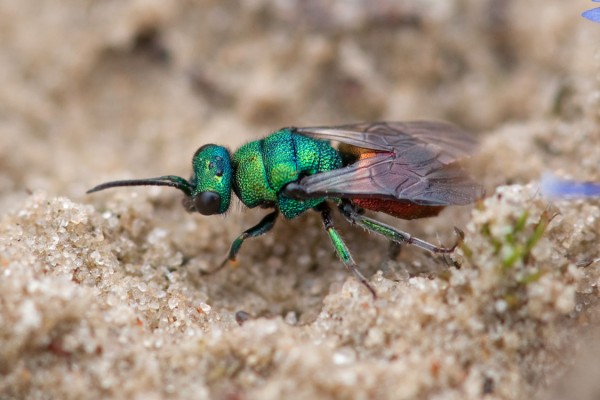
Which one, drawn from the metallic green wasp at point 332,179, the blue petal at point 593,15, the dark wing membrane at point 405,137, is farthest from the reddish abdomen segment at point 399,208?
the blue petal at point 593,15

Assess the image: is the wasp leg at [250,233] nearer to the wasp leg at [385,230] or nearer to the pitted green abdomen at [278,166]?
the pitted green abdomen at [278,166]

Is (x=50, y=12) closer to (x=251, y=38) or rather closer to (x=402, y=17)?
(x=251, y=38)

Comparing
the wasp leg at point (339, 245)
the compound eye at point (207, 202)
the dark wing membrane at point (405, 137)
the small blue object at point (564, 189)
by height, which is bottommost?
the small blue object at point (564, 189)

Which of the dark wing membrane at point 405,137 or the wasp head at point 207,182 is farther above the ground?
the dark wing membrane at point 405,137

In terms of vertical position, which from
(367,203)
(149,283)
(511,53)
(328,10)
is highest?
(328,10)

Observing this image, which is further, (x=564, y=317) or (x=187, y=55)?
(x=187, y=55)

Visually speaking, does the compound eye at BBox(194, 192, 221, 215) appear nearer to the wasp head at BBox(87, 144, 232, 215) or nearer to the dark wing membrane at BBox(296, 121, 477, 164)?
the wasp head at BBox(87, 144, 232, 215)

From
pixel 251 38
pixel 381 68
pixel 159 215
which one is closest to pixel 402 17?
pixel 381 68
